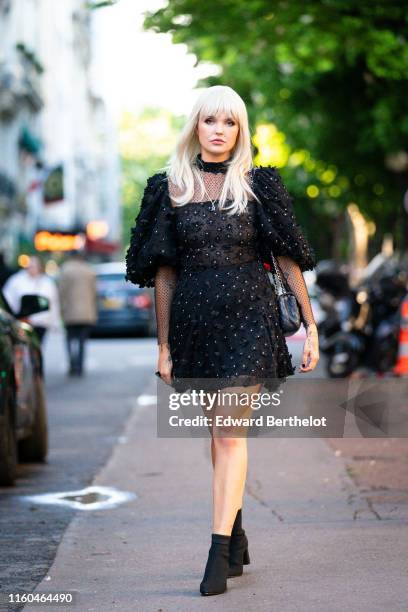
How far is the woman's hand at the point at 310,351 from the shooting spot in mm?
5539

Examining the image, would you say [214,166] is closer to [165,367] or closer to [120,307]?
[165,367]

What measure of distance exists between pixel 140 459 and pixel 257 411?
4439 mm

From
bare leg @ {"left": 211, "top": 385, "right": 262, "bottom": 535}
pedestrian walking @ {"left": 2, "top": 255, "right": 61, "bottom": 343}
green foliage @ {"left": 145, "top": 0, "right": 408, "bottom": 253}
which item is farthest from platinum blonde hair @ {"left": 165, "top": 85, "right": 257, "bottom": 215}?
pedestrian walking @ {"left": 2, "top": 255, "right": 61, "bottom": 343}

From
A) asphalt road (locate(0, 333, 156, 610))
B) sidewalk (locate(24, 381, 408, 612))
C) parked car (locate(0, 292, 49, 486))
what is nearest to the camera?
sidewalk (locate(24, 381, 408, 612))

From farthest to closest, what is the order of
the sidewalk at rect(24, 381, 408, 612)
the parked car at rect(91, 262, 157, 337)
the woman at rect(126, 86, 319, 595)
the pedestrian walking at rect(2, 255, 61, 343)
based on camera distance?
the parked car at rect(91, 262, 157, 337)
the pedestrian walking at rect(2, 255, 61, 343)
the woman at rect(126, 86, 319, 595)
the sidewalk at rect(24, 381, 408, 612)

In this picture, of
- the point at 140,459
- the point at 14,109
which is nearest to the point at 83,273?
the point at 140,459

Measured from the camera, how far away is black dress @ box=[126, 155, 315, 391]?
17.9 feet

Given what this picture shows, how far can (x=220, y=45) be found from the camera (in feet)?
56.2

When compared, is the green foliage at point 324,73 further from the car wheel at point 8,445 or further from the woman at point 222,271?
the woman at point 222,271

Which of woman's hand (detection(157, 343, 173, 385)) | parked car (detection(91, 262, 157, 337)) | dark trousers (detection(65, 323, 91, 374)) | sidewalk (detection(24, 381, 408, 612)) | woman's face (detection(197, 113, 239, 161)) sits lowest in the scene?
parked car (detection(91, 262, 157, 337))

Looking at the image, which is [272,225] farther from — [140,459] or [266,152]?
[266,152]

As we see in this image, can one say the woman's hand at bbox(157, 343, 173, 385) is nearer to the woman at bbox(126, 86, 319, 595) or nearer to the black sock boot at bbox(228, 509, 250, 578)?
the woman at bbox(126, 86, 319, 595)

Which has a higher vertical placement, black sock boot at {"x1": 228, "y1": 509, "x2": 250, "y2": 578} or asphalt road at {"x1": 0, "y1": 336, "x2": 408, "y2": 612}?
black sock boot at {"x1": 228, "y1": 509, "x2": 250, "y2": 578}

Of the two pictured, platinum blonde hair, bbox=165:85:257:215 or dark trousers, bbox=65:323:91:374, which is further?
dark trousers, bbox=65:323:91:374
